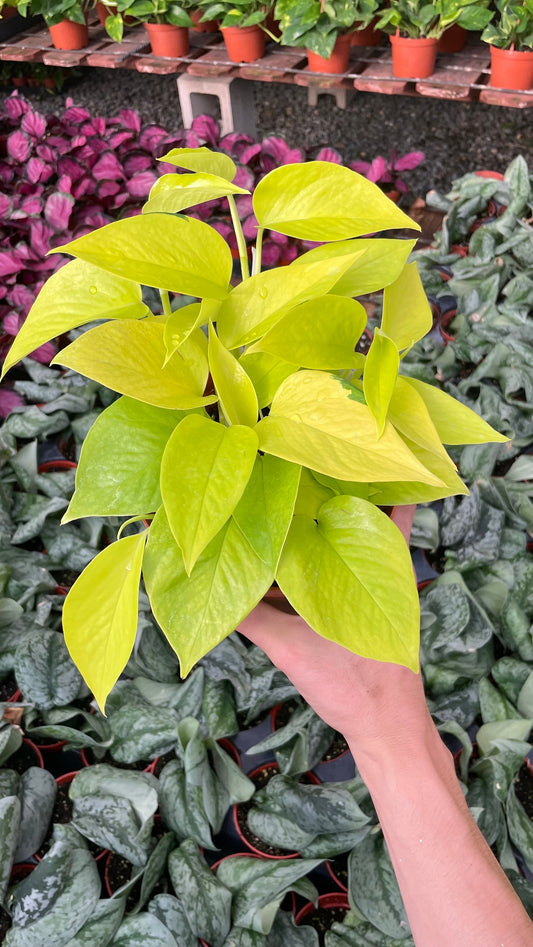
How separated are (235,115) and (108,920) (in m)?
2.40

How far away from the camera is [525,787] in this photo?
0.97 metres

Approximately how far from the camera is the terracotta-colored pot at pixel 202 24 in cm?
254

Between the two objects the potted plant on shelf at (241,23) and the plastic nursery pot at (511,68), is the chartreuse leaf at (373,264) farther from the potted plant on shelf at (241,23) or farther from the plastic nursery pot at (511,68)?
the potted plant on shelf at (241,23)

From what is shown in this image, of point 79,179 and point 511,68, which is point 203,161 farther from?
point 511,68

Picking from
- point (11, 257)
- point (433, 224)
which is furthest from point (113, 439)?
point (433, 224)

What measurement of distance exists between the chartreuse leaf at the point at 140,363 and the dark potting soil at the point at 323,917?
24.9 inches

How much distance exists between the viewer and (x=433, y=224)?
2.06 meters

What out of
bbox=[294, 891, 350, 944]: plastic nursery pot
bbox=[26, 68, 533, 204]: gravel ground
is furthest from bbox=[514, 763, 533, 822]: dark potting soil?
bbox=[26, 68, 533, 204]: gravel ground

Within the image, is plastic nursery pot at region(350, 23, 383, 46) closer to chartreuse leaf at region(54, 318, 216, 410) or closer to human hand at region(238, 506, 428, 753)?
chartreuse leaf at region(54, 318, 216, 410)

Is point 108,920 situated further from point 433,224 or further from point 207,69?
point 207,69

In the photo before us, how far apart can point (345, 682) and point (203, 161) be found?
0.45 meters

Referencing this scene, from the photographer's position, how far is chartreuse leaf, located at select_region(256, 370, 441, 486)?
49cm

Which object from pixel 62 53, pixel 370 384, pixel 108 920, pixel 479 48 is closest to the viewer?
pixel 370 384

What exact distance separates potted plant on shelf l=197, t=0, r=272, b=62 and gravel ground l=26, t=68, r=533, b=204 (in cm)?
55
